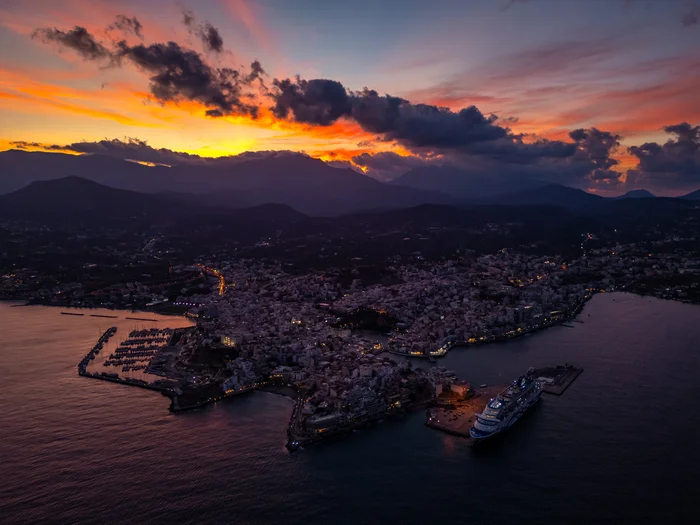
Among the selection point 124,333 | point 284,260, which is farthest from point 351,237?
point 124,333

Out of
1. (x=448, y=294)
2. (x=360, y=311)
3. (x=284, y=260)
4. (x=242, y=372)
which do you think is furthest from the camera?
(x=284, y=260)

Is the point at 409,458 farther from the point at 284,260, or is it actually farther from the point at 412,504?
the point at 284,260

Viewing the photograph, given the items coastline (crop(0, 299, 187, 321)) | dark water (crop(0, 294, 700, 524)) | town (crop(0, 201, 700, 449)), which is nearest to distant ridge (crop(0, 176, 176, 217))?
town (crop(0, 201, 700, 449))

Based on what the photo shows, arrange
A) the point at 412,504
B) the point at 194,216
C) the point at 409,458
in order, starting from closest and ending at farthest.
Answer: the point at 412,504, the point at 409,458, the point at 194,216

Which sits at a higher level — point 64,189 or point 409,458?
point 64,189

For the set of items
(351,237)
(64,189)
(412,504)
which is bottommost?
(412,504)

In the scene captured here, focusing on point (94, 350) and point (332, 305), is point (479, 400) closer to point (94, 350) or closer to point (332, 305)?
point (332, 305)

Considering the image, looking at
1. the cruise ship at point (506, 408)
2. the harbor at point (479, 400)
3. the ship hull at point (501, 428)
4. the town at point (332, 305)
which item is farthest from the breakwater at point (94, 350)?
the cruise ship at point (506, 408)
